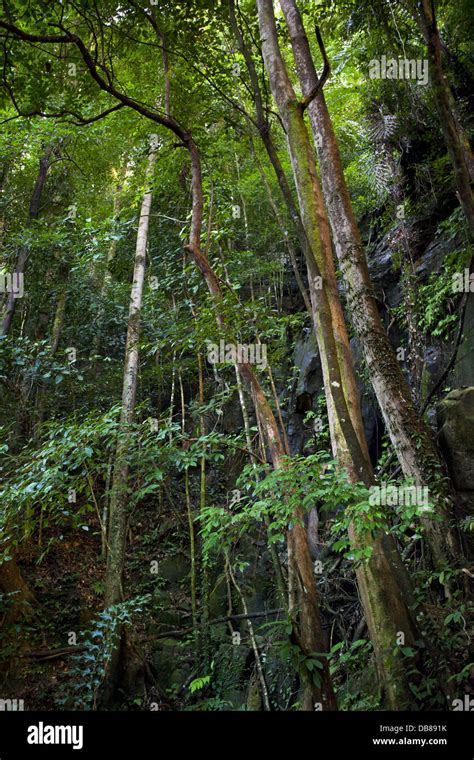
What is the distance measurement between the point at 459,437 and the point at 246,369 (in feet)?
8.14

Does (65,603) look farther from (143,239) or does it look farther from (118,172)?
Answer: (118,172)

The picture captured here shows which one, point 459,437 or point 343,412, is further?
point 459,437

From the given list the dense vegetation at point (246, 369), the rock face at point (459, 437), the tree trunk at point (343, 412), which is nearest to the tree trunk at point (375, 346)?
the dense vegetation at point (246, 369)

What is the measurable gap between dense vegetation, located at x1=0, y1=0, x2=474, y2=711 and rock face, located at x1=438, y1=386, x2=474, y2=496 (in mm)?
24

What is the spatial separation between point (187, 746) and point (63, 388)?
831 centimetres

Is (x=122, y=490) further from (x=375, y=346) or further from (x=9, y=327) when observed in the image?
(x=375, y=346)

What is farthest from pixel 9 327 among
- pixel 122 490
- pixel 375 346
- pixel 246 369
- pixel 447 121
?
pixel 447 121

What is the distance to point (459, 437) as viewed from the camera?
4969 millimetres

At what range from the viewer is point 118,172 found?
1355cm

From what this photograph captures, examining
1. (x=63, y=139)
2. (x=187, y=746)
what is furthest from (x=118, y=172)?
(x=187, y=746)

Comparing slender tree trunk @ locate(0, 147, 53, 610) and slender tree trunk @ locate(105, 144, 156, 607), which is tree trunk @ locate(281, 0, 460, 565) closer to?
slender tree trunk @ locate(105, 144, 156, 607)

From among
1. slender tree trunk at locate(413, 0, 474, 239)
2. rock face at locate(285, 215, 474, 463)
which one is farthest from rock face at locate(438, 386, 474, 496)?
slender tree trunk at locate(413, 0, 474, 239)

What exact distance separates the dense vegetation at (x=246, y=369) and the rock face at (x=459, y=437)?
2cm

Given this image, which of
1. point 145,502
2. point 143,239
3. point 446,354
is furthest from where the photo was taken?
point 145,502
